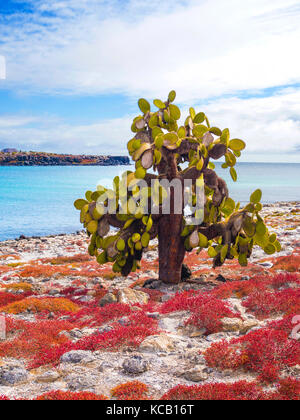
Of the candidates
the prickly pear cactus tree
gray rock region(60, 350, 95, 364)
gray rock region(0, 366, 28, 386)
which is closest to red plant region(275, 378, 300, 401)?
gray rock region(60, 350, 95, 364)

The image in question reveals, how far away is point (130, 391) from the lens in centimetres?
574

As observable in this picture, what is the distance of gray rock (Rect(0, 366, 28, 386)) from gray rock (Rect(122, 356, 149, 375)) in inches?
71.8

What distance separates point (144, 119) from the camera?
12.9 metres

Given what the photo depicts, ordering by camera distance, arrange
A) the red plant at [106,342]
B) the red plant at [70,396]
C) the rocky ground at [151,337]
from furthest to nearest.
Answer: the red plant at [106,342] < the rocky ground at [151,337] < the red plant at [70,396]

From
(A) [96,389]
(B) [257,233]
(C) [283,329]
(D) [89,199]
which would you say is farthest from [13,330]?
(B) [257,233]

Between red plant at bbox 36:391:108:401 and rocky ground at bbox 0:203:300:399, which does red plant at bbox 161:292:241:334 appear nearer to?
rocky ground at bbox 0:203:300:399

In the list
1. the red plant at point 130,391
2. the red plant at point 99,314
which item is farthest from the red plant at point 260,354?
the red plant at point 99,314

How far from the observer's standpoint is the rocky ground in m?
6.20

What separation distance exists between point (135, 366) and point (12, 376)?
86.8 inches

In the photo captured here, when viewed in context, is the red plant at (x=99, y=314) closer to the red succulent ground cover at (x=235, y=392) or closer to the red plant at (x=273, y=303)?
the red plant at (x=273, y=303)

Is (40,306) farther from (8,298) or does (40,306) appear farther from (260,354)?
(260,354)

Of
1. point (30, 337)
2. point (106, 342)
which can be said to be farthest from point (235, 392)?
point (30, 337)

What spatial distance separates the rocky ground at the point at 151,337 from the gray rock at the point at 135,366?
0.02 m

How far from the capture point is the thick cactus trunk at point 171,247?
12.5 metres
